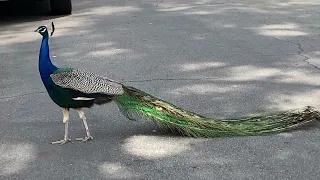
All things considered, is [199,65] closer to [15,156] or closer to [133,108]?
[133,108]

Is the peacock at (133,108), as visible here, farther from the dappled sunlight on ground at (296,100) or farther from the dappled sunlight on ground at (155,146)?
the dappled sunlight on ground at (296,100)

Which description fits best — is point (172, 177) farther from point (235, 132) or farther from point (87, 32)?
point (87, 32)

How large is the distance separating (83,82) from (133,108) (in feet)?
1.57

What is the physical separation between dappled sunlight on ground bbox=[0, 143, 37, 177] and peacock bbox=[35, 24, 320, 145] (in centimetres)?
27

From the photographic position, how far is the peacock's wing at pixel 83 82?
4461 millimetres

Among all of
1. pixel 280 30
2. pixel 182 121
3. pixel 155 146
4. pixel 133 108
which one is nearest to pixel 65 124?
pixel 133 108

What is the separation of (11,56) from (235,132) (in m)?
4.68

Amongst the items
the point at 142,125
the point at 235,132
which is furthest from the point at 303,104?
the point at 142,125

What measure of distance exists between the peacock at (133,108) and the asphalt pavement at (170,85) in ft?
0.33

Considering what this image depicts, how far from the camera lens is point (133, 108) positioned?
15.4ft

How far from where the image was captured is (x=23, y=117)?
5.47 meters

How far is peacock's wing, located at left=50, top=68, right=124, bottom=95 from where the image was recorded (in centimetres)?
446

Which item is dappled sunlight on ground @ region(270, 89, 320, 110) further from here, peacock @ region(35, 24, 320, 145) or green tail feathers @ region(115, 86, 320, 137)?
green tail feathers @ region(115, 86, 320, 137)

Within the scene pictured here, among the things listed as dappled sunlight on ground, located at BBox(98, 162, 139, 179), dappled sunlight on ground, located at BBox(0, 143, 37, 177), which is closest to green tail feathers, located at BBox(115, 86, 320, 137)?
dappled sunlight on ground, located at BBox(98, 162, 139, 179)
